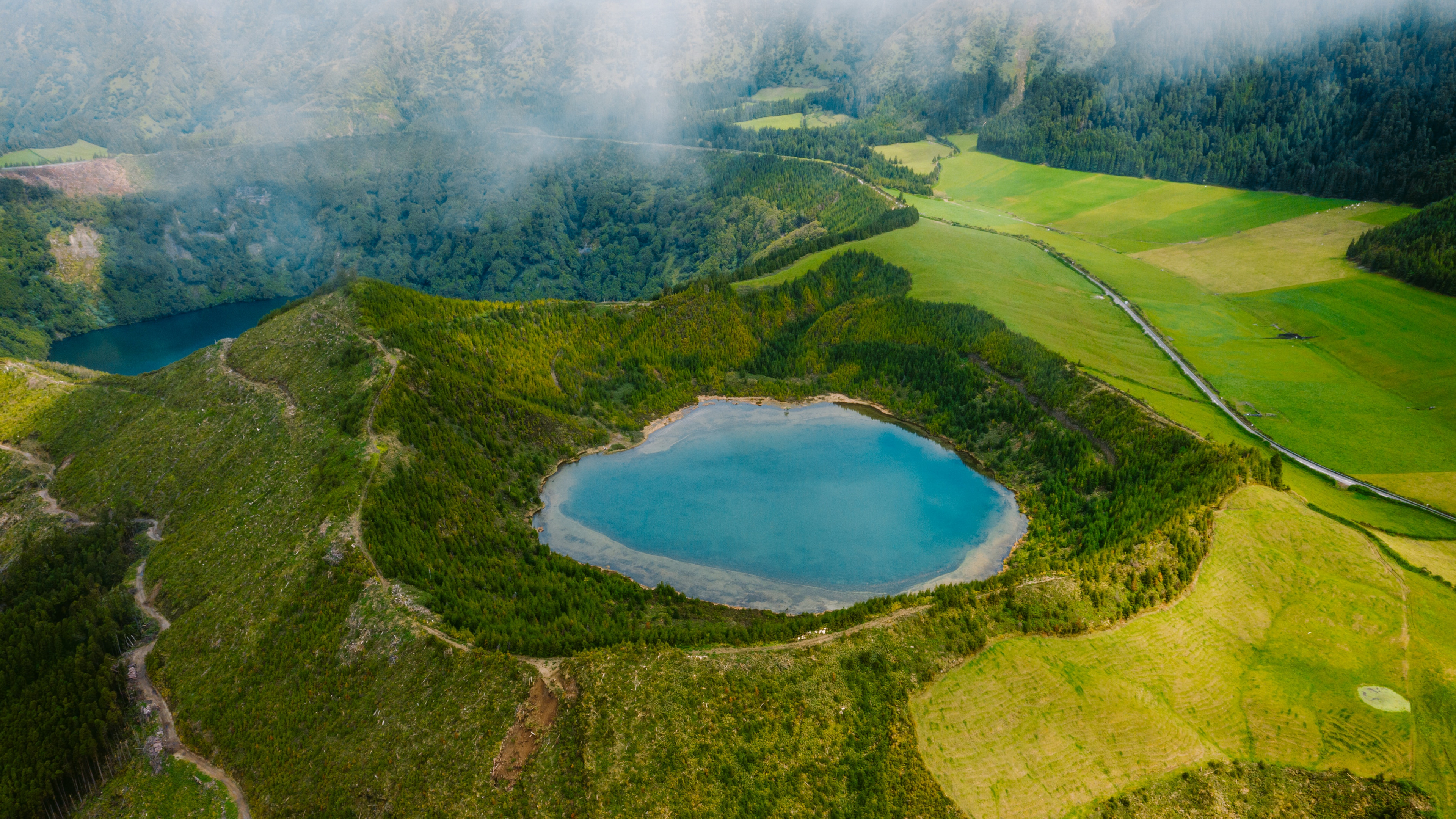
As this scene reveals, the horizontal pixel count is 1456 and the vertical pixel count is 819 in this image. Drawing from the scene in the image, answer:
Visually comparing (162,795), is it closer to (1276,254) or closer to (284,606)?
(284,606)

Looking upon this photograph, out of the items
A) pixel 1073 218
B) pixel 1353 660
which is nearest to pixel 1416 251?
pixel 1073 218

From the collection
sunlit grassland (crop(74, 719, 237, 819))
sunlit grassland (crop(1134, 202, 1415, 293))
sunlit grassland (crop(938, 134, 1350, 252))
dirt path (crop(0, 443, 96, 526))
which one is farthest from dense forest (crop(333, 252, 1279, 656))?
sunlit grassland (crop(938, 134, 1350, 252))

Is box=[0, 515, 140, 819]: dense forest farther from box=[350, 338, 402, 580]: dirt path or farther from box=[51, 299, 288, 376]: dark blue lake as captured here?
box=[51, 299, 288, 376]: dark blue lake

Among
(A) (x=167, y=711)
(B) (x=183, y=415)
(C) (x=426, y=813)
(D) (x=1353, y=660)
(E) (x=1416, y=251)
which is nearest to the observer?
(C) (x=426, y=813)

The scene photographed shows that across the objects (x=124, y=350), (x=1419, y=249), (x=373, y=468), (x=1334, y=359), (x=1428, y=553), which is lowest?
(x=124, y=350)

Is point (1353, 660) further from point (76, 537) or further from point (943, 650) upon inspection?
point (76, 537)

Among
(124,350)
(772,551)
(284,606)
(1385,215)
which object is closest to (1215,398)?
(772,551)
